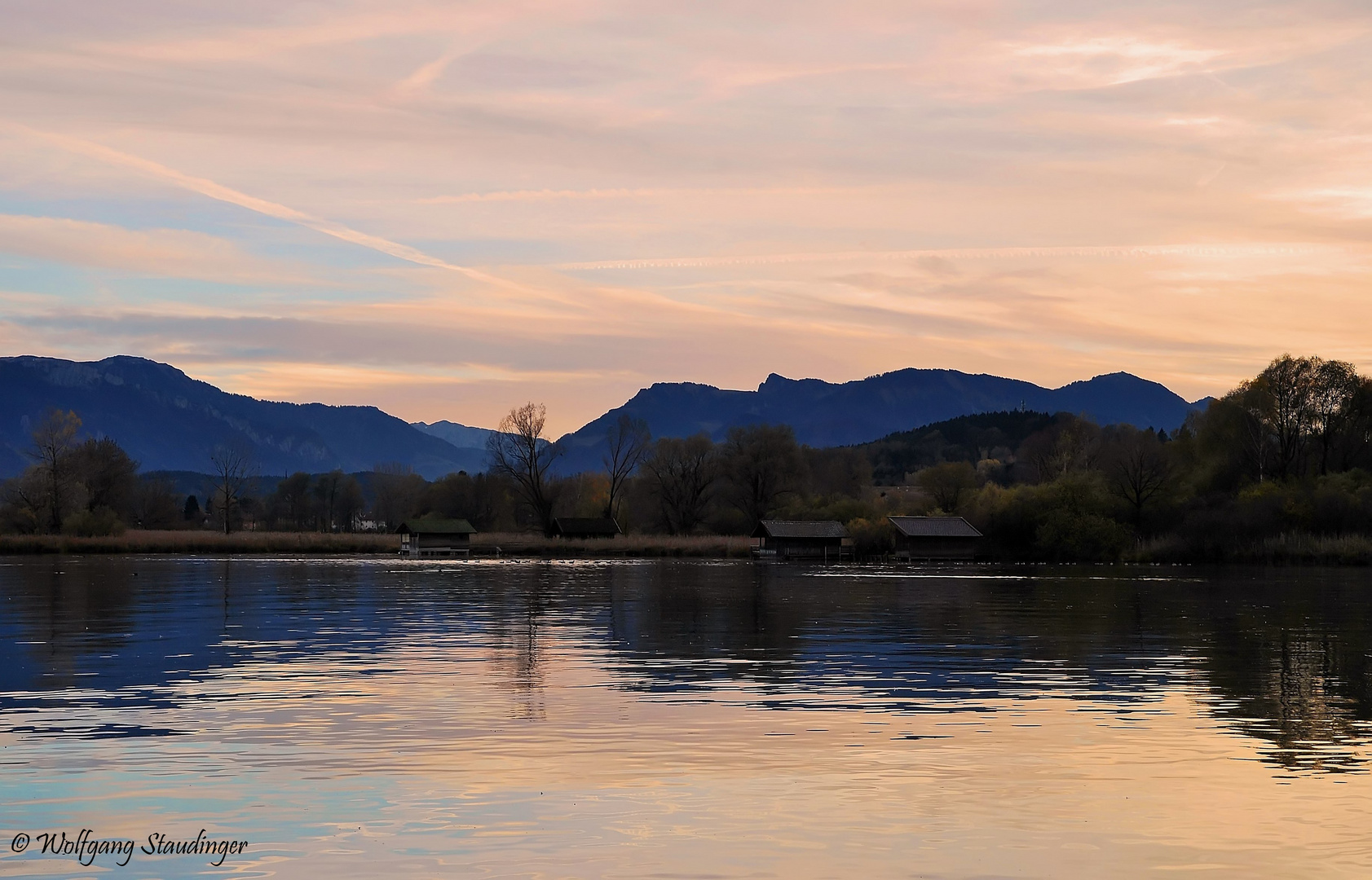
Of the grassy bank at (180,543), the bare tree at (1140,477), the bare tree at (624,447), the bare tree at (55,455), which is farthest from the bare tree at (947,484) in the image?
the bare tree at (55,455)

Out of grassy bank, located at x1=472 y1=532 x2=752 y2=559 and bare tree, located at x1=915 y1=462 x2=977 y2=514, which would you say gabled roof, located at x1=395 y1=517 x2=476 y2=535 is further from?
bare tree, located at x1=915 y1=462 x2=977 y2=514

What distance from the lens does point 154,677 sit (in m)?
23.1

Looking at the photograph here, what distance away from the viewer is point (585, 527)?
481 ft

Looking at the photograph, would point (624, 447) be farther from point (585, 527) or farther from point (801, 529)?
point (801, 529)

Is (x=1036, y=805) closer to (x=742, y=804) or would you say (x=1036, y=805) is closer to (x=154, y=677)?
(x=742, y=804)

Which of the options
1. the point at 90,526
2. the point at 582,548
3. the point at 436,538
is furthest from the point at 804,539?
the point at 90,526

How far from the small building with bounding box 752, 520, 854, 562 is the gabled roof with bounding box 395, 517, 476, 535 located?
114 feet

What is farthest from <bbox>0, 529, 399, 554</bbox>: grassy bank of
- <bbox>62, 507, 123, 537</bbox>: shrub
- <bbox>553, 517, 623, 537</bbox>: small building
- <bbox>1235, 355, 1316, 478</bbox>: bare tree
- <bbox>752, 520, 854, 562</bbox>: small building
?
<bbox>1235, 355, 1316, 478</bbox>: bare tree

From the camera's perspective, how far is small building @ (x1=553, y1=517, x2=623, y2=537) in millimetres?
146000

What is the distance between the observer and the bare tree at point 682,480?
153 m

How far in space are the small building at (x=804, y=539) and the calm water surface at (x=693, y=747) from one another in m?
88.4

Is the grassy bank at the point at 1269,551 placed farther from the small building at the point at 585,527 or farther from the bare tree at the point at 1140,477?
the small building at the point at 585,527

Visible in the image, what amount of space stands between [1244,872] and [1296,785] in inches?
Answer: 152

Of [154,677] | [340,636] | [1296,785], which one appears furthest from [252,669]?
[1296,785]
